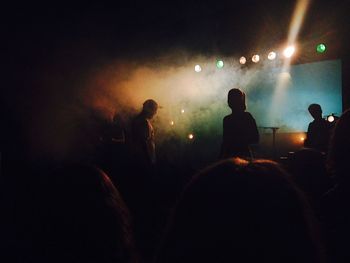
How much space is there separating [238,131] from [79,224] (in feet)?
12.4

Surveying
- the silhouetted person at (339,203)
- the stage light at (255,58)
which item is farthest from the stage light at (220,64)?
the silhouetted person at (339,203)

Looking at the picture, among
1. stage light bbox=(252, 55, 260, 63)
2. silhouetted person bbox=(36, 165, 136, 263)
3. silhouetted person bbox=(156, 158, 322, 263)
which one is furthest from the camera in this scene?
stage light bbox=(252, 55, 260, 63)

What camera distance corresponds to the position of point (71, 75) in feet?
31.9

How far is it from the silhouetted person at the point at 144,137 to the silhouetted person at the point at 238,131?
53.3 inches

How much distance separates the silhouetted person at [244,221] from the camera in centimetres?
86

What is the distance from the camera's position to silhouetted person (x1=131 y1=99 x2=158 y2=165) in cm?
583

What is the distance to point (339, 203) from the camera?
1.93 m

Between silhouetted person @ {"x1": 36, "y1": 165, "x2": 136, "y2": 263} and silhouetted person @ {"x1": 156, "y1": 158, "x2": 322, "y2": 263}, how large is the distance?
1.44 feet

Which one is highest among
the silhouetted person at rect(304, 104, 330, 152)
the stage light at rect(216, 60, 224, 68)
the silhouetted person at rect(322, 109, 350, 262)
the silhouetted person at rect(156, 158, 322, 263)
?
the stage light at rect(216, 60, 224, 68)

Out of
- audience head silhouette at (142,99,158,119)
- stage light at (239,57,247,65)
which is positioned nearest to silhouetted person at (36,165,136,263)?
audience head silhouette at (142,99,158,119)

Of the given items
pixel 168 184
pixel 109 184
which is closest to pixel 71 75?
pixel 168 184

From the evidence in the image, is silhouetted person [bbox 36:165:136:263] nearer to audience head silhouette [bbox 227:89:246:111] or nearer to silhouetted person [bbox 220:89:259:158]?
silhouetted person [bbox 220:89:259:158]

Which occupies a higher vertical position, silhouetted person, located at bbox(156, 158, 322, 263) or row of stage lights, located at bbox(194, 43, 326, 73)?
row of stage lights, located at bbox(194, 43, 326, 73)

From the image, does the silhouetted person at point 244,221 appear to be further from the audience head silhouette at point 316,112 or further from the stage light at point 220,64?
the stage light at point 220,64
